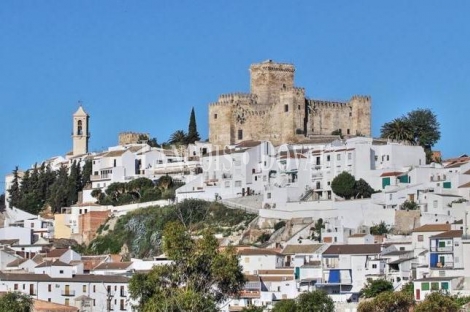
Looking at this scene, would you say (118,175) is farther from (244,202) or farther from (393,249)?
(393,249)

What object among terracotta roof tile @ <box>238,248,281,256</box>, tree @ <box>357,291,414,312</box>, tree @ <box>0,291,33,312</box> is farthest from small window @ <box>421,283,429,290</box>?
tree @ <box>0,291,33,312</box>

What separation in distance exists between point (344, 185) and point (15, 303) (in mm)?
23414

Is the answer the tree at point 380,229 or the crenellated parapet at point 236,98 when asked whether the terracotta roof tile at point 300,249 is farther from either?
the crenellated parapet at point 236,98

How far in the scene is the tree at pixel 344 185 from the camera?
73.4 meters

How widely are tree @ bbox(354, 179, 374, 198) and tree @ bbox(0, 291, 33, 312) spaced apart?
70.2 feet

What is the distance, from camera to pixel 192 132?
3772 inches

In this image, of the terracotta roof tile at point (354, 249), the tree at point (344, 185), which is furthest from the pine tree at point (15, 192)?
the terracotta roof tile at point (354, 249)

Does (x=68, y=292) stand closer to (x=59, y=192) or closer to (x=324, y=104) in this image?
(x=59, y=192)

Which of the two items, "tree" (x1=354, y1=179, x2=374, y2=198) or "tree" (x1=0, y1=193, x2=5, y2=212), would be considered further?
"tree" (x1=0, y1=193, x2=5, y2=212)

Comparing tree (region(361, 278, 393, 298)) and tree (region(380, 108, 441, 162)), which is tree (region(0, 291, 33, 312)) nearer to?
tree (region(361, 278, 393, 298))

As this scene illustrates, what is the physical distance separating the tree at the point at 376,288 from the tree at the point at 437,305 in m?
7.24

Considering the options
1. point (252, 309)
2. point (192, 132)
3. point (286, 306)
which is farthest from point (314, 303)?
point (192, 132)

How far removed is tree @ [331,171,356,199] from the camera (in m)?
73.4

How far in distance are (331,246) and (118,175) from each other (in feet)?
81.0
